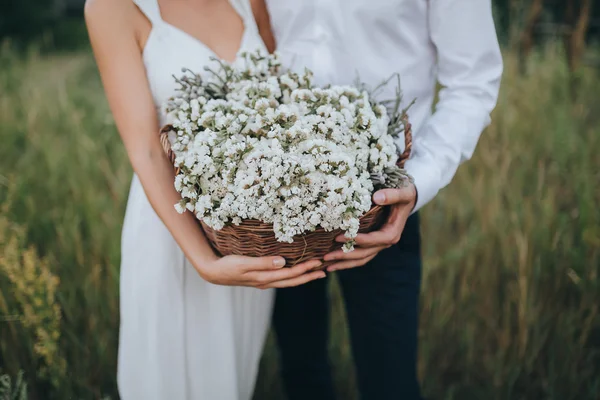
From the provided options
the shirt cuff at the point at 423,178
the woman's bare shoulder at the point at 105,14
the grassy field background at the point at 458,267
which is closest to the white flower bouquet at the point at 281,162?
the shirt cuff at the point at 423,178

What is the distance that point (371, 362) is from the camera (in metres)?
1.71

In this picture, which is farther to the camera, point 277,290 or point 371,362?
point 277,290

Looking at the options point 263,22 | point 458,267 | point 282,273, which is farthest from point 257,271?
point 458,267

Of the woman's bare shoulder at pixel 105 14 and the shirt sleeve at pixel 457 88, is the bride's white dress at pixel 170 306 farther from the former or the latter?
the shirt sleeve at pixel 457 88

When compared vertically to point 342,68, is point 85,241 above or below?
below

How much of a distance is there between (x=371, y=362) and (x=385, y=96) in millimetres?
833

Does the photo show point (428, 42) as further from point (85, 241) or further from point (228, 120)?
point (85, 241)

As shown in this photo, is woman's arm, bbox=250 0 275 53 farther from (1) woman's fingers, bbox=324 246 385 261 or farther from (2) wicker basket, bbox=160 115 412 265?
(1) woman's fingers, bbox=324 246 385 261

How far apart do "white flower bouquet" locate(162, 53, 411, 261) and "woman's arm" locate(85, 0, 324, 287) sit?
67mm

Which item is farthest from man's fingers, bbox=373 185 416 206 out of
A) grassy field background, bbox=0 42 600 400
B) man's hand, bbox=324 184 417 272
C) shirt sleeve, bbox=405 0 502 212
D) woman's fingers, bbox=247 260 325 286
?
grassy field background, bbox=0 42 600 400

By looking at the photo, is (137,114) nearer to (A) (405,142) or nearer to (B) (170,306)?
→ (B) (170,306)

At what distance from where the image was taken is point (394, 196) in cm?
129

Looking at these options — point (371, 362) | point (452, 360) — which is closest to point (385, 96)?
point (371, 362)

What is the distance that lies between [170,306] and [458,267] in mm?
1517
